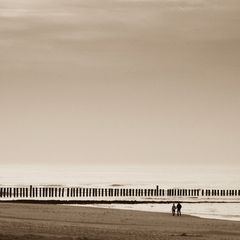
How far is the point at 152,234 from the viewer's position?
3709 centimetres

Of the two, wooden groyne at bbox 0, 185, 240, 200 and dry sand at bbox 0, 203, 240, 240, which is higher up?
wooden groyne at bbox 0, 185, 240, 200

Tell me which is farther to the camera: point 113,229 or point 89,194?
point 89,194

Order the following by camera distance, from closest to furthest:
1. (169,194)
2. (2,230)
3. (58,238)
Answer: (58,238) → (2,230) → (169,194)

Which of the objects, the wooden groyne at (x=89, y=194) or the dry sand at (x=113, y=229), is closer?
the dry sand at (x=113, y=229)

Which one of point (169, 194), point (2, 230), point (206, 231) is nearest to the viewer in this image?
point (2, 230)

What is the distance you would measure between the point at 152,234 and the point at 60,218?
12.4 metres

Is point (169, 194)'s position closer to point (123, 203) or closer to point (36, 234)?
point (123, 203)

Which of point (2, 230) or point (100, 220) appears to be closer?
point (2, 230)

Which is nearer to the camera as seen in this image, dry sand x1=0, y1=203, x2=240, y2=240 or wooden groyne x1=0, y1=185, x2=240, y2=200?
dry sand x1=0, y1=203, x2=240, y2=240

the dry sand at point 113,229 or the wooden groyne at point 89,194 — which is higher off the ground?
the wooden groyne at point 89,194

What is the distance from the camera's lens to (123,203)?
81.0 meters

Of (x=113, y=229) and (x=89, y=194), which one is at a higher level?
(x=89, y=194)

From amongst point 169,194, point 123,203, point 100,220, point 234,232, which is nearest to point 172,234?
point 234,232

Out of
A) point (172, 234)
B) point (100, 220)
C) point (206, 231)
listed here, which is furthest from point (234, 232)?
point (100, 220)
